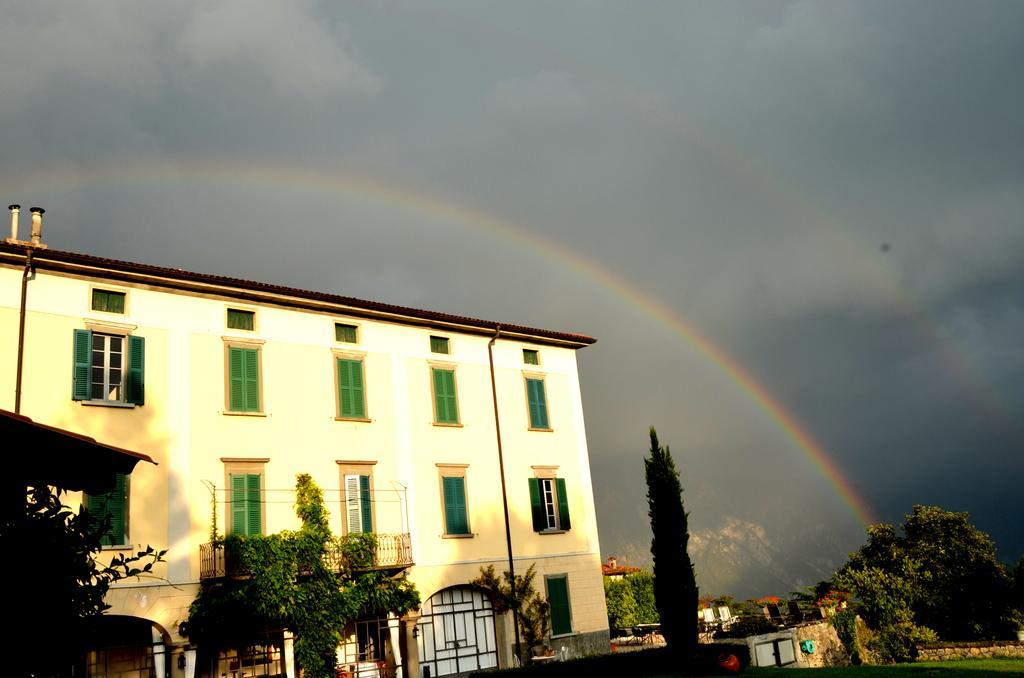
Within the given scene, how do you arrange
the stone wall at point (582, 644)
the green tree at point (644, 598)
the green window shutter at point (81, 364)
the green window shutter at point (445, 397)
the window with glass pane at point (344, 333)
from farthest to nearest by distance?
the green tree at point (644, 598) < the stone wall at point (582, 644) < the green window shutter at point (445, 397) < the window with glass pane at point (344, 333) < the green window shutter at point (81, 364)

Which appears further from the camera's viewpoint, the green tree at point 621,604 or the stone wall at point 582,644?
the green tree at point 621,604

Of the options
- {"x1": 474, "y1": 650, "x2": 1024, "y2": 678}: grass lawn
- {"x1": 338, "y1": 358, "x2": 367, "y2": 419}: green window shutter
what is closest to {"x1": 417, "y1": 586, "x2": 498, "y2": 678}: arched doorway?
{"x1": 474, "y1": 650, "x2": 1024, "y2": 678}: grass lawn

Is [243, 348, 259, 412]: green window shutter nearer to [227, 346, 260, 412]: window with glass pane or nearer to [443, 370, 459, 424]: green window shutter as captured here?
[227, 346, 260, 412]: window with glass pane

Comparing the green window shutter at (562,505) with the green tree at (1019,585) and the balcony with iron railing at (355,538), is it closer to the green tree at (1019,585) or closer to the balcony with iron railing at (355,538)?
the balcony with iron railing at (355,538)

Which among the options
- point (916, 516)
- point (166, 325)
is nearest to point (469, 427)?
point (166, 325)

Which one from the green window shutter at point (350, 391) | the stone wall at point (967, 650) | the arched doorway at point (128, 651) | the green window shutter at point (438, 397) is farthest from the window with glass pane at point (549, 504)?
the stone wall at point (967, 650)

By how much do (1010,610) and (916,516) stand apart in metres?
11.7

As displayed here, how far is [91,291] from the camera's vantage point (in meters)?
19.1

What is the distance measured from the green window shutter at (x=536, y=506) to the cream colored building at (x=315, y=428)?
0.06 metres

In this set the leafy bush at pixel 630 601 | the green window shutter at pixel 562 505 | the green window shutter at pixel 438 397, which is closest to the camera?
the green window shutter at pixel 438 397

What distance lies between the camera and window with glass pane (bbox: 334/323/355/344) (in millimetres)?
23320

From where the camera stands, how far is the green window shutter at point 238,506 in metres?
19.7

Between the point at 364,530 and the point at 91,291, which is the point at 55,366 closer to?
the point at 91,291

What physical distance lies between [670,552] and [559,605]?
3920 mm
